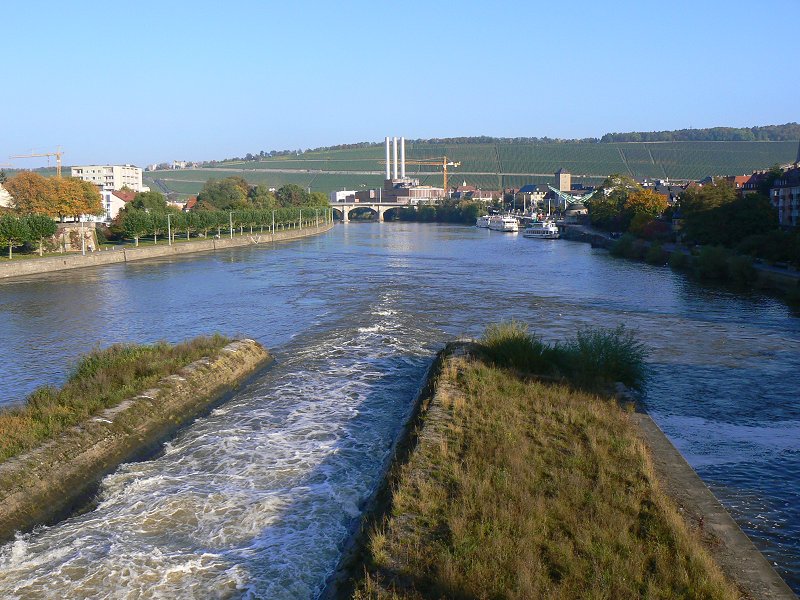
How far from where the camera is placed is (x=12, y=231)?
101 feet

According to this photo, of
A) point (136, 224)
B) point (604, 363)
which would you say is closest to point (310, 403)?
point (604, 363)

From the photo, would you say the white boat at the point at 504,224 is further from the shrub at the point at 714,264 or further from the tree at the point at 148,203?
the shrub at the point at 714,264

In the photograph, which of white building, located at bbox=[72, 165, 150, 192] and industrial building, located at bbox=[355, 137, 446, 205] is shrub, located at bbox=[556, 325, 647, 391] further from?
white building, located at bbox=[72, 165, 150, 192]

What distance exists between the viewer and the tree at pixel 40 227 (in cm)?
3222

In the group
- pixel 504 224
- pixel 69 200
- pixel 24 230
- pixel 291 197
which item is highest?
pixel 69 200

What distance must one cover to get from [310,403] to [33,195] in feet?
127

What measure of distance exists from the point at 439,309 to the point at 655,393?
898cm

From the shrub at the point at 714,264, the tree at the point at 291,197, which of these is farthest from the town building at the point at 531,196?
the shrub at the point at 714,264

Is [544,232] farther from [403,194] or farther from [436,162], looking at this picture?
[436,162]

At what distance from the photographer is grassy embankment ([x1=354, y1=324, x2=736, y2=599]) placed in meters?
4.37

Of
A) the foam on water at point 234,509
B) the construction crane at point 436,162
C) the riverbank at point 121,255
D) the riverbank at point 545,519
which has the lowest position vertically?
the riverbank at point 121,255

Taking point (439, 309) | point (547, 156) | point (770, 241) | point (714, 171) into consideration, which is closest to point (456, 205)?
point (714, 171)

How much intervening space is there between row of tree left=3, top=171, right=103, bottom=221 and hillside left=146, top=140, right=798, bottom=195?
9205 centimetres

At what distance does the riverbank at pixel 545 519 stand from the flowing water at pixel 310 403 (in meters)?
0.73
